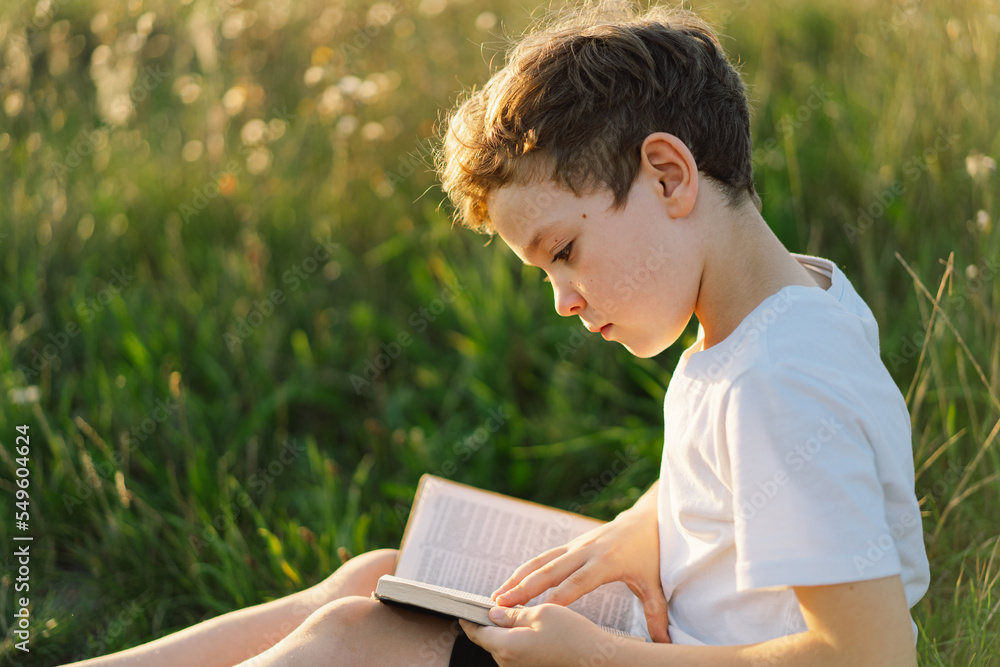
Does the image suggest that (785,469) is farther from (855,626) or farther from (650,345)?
(650,345)

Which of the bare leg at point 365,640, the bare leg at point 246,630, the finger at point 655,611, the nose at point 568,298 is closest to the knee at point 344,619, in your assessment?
the bare leg at point 365,640

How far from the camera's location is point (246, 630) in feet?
5.02

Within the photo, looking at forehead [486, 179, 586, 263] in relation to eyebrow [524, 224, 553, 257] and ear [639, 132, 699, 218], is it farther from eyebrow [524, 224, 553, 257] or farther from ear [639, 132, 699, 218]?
ear [639, 132, 699, 218]

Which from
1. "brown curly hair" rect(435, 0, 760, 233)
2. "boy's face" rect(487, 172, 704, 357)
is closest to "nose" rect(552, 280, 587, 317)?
"boy's face" rect(487, 172, 704, 357)

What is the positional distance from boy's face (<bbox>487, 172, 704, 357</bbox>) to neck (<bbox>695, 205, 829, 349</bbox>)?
0.08 ft

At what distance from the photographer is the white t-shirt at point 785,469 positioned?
0.98 metres

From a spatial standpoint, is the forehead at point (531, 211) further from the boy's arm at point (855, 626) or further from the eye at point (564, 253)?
the boy's arm at point (855, 626)

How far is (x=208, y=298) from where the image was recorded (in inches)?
115

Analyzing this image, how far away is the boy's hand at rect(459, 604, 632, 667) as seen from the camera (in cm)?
119

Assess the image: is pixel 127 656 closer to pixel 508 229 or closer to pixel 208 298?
pixel 508 229

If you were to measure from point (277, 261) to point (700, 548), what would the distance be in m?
2.27

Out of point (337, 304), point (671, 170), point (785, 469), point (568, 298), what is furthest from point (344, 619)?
point (337, 304)

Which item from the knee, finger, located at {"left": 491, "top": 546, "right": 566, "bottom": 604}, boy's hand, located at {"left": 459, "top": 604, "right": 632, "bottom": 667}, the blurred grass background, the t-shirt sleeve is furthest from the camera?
the blurred grass background

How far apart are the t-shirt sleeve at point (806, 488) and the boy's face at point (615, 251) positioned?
0.81 feet
